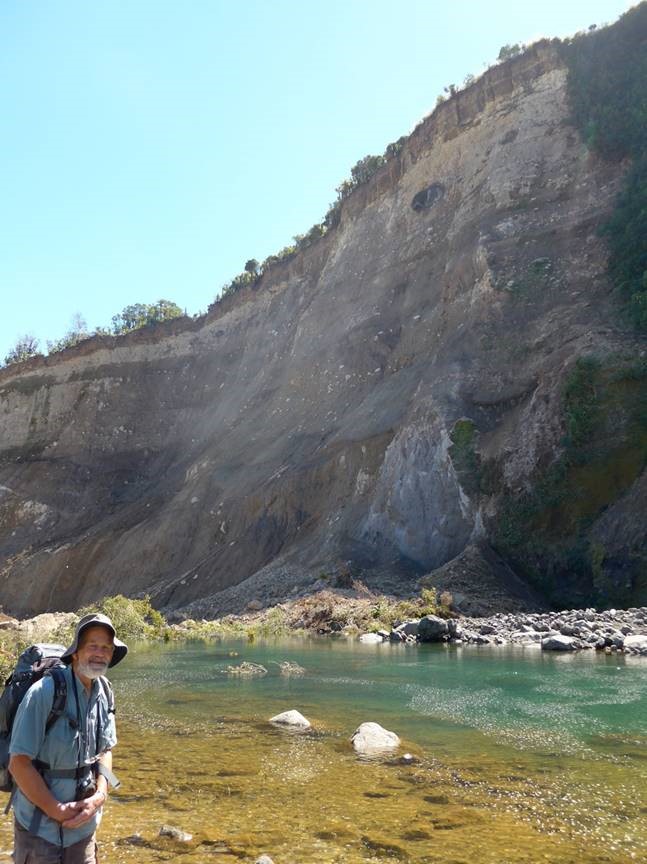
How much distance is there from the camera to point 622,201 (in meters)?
29.2

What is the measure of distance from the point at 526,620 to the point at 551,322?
522 inches

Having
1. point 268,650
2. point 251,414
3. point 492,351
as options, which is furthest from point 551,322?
Result: point 251,414

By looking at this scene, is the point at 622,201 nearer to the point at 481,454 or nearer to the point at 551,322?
the point at 551,322

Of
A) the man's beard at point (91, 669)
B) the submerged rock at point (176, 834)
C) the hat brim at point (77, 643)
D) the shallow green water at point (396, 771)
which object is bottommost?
the shallow green water at point (396, 771)

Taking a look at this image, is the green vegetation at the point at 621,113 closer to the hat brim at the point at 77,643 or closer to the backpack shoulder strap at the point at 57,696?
the hat brim at the point at 77,643

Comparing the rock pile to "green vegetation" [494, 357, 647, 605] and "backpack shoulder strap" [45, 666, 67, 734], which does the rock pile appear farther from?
"backpack shoulder strap" [45, 666, 67, 734]

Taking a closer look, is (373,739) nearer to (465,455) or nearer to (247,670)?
(247,670)

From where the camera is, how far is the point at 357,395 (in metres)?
38.3

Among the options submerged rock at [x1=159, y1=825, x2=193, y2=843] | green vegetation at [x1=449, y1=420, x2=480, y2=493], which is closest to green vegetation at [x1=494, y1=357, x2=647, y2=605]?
green vegetation at [x1=449, y1=420, x2=480, y2=493]

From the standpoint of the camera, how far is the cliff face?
90.3ft

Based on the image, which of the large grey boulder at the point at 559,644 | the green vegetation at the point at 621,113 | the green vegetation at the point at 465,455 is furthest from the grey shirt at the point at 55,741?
the green vegetation at the point at 621,113

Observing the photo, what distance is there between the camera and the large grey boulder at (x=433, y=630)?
63.9 feet

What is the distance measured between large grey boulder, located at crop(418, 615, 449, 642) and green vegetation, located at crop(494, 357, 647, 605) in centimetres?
477

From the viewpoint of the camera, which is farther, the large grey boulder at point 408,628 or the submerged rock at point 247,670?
the large grey boulder at point 408,628
